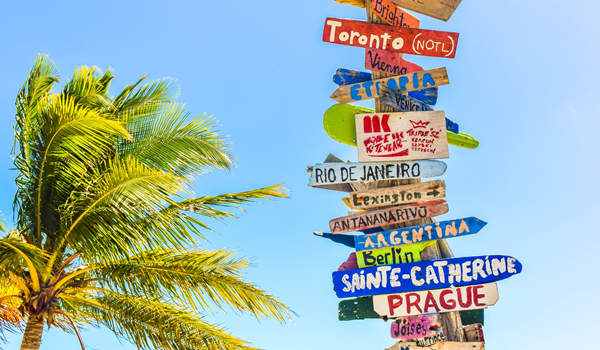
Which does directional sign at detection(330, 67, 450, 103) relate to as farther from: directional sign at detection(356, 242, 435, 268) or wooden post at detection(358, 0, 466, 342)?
directional sign at detection(356, 242, 435, 268)

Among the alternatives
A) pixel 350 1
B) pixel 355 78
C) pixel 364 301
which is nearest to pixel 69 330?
pixel 364 301

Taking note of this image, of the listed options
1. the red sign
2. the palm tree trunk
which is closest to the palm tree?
the palm tree trunk

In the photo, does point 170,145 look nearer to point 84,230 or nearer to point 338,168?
point 84,230

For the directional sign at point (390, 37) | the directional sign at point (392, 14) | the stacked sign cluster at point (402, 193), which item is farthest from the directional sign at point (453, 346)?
the directional sign at point (392, 14)

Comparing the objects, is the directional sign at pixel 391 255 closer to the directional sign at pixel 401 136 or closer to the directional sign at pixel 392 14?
the directional sign at pixel 401 136

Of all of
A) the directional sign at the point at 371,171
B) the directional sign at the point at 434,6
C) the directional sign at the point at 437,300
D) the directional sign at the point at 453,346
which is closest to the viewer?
the directional sign at the point at 453,346

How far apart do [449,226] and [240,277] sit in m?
2.81

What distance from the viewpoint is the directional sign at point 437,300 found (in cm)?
577

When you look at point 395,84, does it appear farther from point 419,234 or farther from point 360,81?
point 419,234

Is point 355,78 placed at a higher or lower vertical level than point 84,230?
higher

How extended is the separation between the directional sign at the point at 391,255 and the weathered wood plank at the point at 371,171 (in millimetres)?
837

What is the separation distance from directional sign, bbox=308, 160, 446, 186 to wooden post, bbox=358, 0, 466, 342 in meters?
0.12

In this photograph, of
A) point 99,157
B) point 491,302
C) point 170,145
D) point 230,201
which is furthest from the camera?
point 170,145

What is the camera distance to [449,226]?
6031 millimetres
